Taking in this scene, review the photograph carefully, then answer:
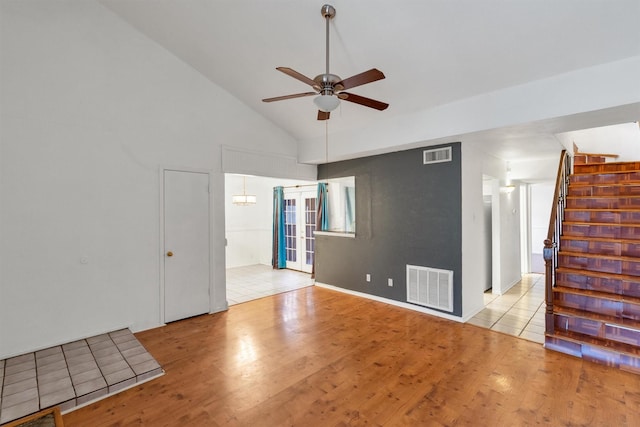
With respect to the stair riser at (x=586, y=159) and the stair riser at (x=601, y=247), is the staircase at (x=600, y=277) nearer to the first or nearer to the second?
the stair riser at (x=601, y=247)

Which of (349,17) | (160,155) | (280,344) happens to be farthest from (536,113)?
(160,155)

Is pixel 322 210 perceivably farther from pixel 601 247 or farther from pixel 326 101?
pixel 601 247

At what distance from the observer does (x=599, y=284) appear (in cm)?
361

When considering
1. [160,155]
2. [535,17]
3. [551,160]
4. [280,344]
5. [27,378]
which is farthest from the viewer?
[551,160]

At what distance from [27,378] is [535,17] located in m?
5.66

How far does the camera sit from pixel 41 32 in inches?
130

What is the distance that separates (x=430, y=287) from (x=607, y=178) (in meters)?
3.51

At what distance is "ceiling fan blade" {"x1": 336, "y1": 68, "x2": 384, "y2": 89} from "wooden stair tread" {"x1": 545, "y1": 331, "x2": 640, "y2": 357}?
3.47 m

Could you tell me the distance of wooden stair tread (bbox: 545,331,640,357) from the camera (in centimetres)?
297

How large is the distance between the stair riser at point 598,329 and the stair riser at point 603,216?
1.70 metres

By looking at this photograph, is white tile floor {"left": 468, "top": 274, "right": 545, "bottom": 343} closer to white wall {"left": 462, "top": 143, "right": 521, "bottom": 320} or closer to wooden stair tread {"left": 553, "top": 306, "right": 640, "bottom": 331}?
white wall {"left": 462, "top": 143, "right": 521, "bottom": 320}

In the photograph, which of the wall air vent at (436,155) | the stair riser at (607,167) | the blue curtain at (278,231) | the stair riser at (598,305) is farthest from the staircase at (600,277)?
the blue curtain at (278,231)

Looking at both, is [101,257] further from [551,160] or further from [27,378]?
[551,160]

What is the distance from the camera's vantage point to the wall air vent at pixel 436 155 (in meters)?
4.29
